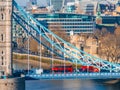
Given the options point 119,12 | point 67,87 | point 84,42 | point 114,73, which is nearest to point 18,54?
point 84,42

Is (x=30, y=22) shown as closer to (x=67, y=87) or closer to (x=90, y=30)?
(x=67, y=87)

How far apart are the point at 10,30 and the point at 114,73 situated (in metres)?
6.49

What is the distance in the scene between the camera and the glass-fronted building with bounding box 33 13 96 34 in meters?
90.7

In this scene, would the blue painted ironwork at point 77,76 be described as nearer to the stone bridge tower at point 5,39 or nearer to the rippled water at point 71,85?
the stone bridge tower at point 5,39

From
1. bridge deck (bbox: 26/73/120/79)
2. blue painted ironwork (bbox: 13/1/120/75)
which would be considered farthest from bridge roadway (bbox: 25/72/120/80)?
blue painted ironwork (bbox: 13/1/120/75)

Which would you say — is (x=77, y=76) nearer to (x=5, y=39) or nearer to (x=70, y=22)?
(x=5, y=39)

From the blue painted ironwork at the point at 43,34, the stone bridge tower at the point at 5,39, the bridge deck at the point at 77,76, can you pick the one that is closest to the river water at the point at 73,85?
the blue painted ironwork at the point at 43,34

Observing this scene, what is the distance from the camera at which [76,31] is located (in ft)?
298

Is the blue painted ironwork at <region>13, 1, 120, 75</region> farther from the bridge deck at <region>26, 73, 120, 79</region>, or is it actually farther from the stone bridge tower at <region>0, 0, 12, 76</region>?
the stone bridge tower at <region>0, 0, 12, 76</region>

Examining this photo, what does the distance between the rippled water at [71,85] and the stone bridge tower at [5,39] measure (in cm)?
544

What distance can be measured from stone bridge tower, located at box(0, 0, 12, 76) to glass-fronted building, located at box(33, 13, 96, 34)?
49869 millimetres

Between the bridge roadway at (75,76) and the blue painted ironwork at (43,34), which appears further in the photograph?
the blue painted ironwork at (43,34)

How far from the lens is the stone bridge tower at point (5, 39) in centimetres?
3972

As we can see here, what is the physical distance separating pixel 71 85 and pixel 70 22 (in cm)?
4478
